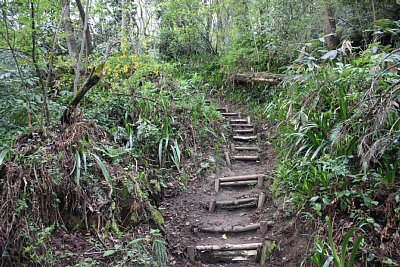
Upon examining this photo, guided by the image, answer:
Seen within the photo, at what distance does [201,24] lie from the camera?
12734 mm

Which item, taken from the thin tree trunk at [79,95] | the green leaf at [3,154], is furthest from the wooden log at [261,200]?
the green leaf at [3,154]

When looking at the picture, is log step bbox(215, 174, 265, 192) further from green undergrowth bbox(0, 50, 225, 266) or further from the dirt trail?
green undergrowth bbox(0, 50, 225, 266)

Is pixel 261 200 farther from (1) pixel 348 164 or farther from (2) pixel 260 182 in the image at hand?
(1) pixel 348 164

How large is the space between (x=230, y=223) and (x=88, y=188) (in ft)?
7.00

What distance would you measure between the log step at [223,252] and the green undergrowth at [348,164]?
0.78 meters

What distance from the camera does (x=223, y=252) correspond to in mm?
4086

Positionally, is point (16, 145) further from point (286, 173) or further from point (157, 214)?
point (286, 173)

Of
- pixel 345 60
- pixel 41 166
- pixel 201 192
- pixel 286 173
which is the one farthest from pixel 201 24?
pixel 41 166

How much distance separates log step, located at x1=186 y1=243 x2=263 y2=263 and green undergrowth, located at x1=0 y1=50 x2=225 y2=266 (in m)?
0.46

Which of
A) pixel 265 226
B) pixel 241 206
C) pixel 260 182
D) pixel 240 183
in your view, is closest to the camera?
pixel 265 226

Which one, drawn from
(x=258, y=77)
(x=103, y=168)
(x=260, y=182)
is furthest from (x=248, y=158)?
(x=103, y=168)

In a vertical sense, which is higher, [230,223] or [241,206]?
[241,206]

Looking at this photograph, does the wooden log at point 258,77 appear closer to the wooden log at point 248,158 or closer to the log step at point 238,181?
the wooden log at point 248,158

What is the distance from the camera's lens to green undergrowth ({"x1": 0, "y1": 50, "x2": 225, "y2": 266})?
3.07 meters
